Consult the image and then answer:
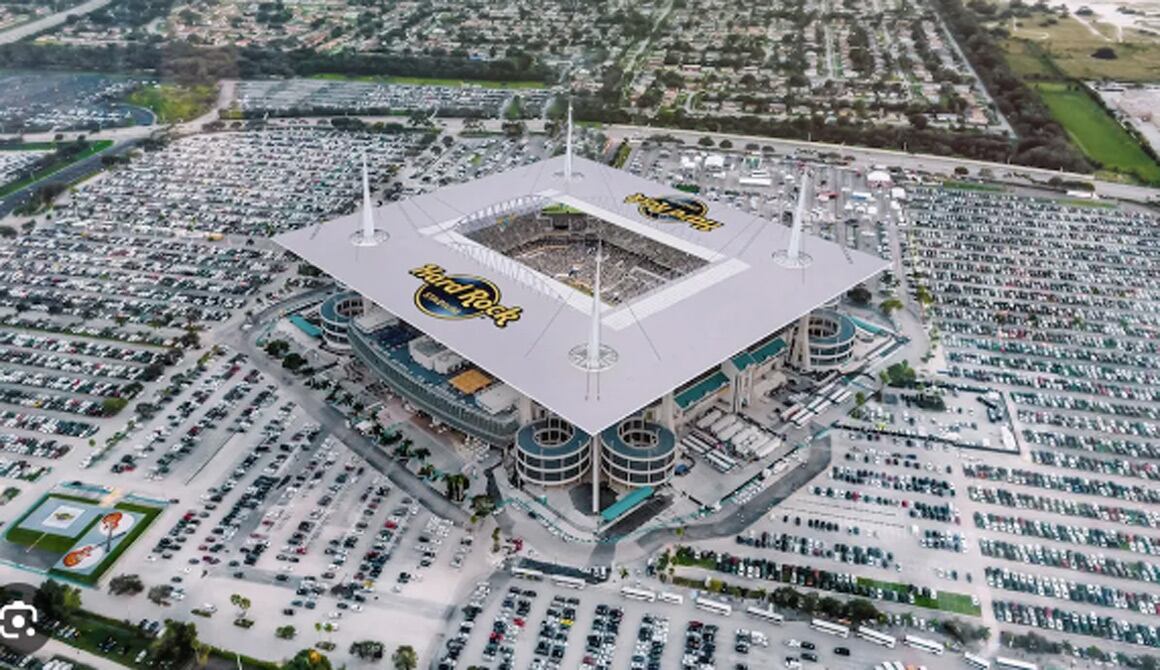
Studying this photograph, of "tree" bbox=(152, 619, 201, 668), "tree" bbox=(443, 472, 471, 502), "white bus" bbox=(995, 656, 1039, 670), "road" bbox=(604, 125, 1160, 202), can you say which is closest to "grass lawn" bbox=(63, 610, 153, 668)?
"tree" bbox=(152, 619, 201, 668)

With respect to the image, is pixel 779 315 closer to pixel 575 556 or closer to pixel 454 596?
pixel 575 556

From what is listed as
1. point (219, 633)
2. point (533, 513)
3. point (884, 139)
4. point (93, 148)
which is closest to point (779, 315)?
point (533, 513)

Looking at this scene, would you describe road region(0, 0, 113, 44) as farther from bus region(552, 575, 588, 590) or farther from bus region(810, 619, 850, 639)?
bus region(810, 619, 850, 639)

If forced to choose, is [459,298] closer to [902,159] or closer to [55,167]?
[55,167]

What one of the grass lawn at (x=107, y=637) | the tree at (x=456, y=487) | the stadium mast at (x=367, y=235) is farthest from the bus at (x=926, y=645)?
the stadium mast at (x=367, y=235)

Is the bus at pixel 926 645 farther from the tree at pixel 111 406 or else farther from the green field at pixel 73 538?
the tree at pixel 111 406

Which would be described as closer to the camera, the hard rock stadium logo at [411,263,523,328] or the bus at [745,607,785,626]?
the bus at [745,607,785,626]
